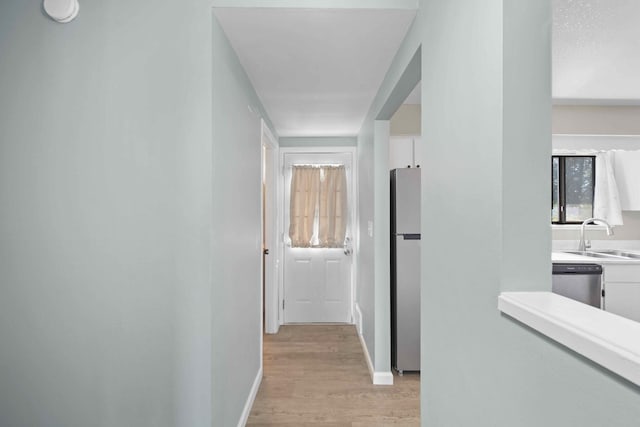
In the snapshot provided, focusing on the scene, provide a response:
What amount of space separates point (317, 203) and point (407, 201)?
1559mm

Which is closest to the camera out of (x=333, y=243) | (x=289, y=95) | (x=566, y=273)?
(x=566, y=273)

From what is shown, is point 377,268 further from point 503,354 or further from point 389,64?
point 503,354

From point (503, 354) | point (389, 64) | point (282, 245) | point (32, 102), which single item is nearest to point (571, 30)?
point (389, 64)

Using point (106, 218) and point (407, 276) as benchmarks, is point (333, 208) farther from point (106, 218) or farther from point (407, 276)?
point (106, 218)

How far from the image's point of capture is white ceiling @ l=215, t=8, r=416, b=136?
5.35 ft

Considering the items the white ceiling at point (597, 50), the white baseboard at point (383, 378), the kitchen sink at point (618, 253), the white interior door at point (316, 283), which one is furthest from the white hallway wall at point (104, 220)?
the kitchen sink at point (618, 253)

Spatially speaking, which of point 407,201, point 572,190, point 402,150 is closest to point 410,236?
point 407,201

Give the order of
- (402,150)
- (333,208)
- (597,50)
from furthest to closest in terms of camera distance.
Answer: (333,208)
(402,150)
(597,50)

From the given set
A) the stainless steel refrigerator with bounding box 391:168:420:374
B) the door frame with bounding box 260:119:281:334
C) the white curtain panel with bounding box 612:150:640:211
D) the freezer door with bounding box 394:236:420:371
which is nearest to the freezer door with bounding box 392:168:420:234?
the stainless steel refrigerator with bounding box 391:168:420:374

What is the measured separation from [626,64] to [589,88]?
19.1 inches

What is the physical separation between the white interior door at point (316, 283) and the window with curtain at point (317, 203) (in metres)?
0.11

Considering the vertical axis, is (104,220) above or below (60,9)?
below

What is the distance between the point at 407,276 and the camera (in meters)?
2.91

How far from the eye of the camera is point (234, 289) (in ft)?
6.41
